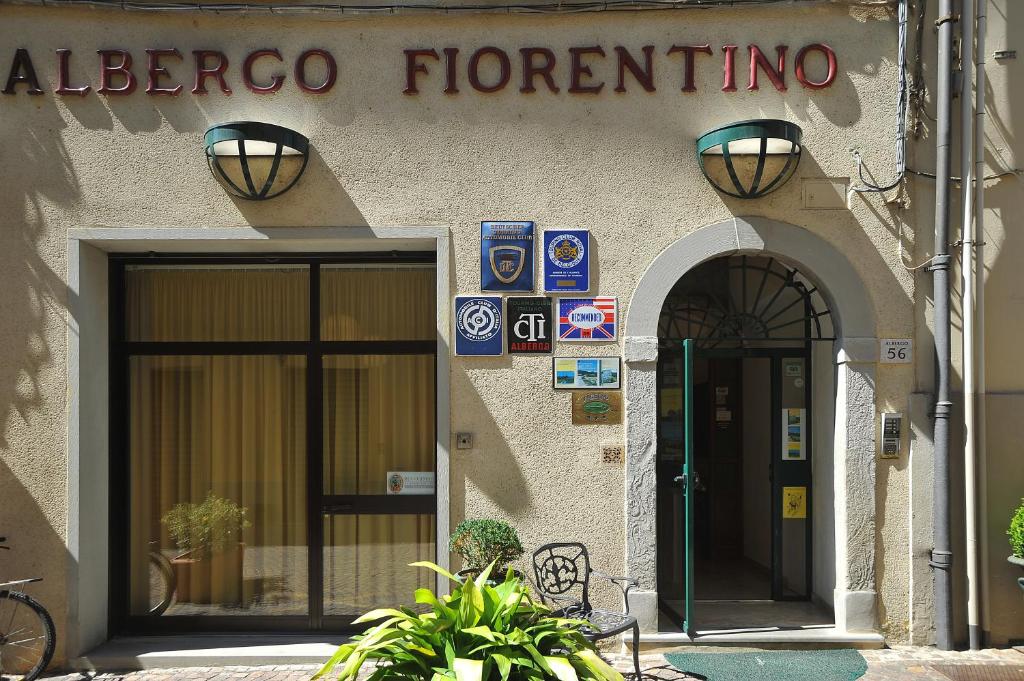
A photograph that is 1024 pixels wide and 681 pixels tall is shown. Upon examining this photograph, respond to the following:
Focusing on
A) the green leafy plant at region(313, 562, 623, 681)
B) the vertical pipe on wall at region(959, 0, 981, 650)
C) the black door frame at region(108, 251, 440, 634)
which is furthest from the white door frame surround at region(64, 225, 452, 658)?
the vertical pipe on wall at region(959, 0, 981, 650)

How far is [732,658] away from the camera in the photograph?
538 centimetres

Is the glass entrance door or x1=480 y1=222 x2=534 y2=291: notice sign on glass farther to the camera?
the glass entrance door

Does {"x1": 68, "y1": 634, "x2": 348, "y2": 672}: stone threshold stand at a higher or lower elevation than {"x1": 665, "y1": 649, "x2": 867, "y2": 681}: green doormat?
lower

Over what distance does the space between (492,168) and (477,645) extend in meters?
3.45

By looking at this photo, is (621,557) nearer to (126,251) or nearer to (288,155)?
(288,155)

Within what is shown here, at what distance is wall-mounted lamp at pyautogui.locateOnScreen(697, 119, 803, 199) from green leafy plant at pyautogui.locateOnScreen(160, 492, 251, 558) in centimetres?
437

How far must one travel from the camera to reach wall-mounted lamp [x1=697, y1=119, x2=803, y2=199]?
531 centimetres

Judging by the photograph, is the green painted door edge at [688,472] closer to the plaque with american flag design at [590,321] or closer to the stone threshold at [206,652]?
the plaque with american flag design at [590,321]

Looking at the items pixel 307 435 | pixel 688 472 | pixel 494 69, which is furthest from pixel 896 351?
pixel 307 435

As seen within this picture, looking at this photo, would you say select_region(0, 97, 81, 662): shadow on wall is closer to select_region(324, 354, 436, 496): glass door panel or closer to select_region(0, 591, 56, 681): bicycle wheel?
select_region(0, 591, 56, 681): bicycle wheel

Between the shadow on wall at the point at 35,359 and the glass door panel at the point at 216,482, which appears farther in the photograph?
the glass door panel at the point at 216,482

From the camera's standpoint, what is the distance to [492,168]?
5609 mm

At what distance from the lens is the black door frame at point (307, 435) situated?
592 centimetres

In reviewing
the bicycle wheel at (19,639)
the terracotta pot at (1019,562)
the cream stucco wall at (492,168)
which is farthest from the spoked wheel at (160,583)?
the terracotta pot at (1019,562)
